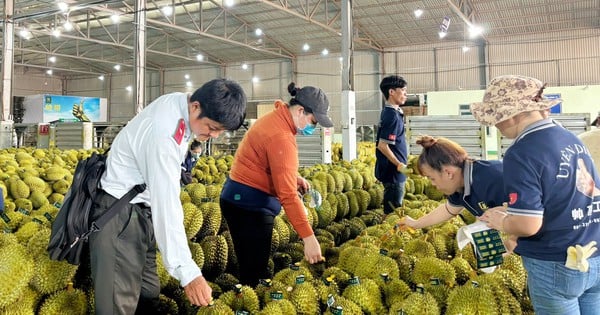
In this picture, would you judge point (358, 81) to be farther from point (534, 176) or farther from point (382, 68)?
point (534, 176)

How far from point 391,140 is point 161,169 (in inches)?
101

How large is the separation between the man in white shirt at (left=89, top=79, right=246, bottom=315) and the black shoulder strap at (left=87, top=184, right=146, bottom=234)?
2 cm

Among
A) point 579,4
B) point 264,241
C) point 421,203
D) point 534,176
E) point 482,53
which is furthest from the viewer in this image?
point 482,53

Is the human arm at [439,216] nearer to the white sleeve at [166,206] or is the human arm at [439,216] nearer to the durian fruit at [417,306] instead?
the durian fruit at [417,306]

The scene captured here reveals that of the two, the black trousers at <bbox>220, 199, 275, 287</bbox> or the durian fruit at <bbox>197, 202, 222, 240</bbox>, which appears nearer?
the black trousers at <bbox>220, 199, 275, 287</bbox>

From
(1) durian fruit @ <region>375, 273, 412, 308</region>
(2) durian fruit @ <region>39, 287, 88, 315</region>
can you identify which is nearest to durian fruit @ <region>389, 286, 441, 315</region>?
(1) durian fruit @ <region>375, 273, 412, 308</region>

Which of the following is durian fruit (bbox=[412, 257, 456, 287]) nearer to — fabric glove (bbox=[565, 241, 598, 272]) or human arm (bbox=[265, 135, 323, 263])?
human arm (bbox=[265, 135, 323, 263])

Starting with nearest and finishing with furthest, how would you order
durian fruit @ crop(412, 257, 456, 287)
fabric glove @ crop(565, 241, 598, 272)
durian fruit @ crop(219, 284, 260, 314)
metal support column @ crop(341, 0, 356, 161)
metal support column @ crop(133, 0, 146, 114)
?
fabric glove @ crop(565, 241, 598, 272)
durian fruit @ crop(219, 284, 260, 314)
durian fruit @ crop(412, 257, 456, 287)
metal support column @ crop(341, 0, 356, 161)
metal support column @ crop(133, 0, 146, 114)

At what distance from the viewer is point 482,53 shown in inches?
763

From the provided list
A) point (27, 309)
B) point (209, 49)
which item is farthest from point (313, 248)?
point (209, 49)

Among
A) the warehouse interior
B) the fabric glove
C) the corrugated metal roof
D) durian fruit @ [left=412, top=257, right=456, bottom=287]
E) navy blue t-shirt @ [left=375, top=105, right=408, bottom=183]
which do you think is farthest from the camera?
the corrugated metal roof

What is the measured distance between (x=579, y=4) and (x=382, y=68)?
8394mm

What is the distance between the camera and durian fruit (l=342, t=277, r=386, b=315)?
202 centimetres

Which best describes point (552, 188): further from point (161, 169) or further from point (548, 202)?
point (161, 169)
